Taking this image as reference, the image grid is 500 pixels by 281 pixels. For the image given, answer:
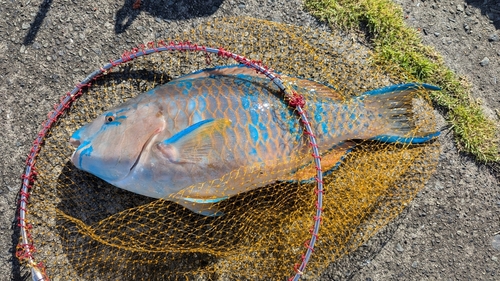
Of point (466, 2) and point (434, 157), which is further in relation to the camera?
point (466, 2)

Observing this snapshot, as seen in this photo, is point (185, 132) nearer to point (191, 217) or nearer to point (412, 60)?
point (191, 217)

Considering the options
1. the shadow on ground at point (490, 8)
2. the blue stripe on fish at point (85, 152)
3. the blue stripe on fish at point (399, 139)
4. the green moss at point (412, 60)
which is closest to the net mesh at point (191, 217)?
the blue stripe on fish at point (399, 139)

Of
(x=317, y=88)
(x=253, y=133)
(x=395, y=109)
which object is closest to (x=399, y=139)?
(x=395, y=109)

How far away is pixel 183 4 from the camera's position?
353cm

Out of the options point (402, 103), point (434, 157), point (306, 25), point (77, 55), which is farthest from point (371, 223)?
point (77, 55)

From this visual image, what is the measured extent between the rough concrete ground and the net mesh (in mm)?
198

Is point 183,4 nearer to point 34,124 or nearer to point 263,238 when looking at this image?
point 34,124

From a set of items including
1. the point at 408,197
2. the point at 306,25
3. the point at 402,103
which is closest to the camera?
the point at 402,103

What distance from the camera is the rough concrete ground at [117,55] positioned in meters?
3.33

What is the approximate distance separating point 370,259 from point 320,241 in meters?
0.47

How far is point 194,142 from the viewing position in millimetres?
2693

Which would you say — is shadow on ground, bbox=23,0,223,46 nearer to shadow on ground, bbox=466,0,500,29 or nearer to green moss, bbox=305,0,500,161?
green moss, bbox=305,0,500,161

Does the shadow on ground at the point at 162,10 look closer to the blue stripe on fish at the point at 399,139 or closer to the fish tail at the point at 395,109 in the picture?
the fish tail at the point at 395,109

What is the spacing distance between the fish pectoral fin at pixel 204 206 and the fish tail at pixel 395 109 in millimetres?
1317
